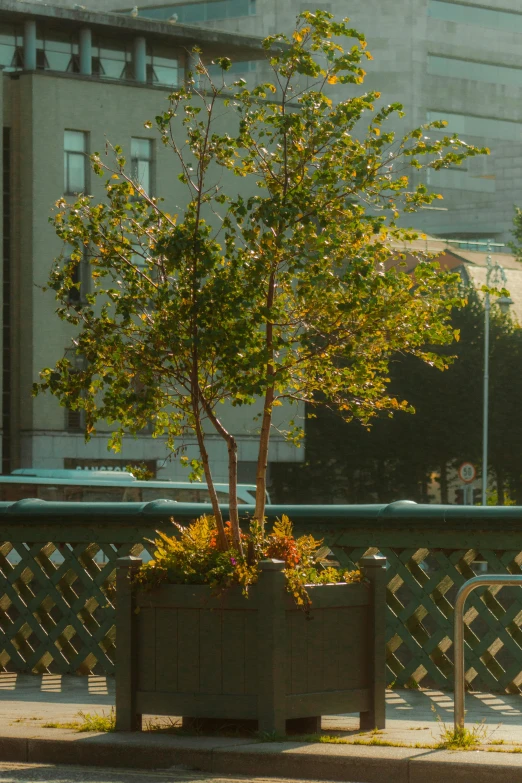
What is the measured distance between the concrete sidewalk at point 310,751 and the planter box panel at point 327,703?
15cm

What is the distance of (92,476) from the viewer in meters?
38.8

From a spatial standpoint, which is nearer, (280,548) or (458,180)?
(280,548)

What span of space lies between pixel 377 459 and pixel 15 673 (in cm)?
4844

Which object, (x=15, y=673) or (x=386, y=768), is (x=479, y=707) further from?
(x=15, y=673)

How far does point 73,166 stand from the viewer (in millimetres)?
52406

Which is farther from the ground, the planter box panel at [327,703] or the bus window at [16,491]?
the planter box panel at [327,703]

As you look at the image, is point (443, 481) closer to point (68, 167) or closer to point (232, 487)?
point (68, 167)

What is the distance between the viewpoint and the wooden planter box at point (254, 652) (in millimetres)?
7539

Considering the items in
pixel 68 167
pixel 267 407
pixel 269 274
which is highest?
pixel 68 167

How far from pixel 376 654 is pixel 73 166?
46.1 m

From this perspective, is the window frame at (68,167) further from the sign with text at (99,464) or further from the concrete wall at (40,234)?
the sign with text at (99,464)

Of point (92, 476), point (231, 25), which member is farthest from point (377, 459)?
point (231, 25)

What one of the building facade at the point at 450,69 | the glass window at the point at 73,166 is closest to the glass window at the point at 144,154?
the glass window at the point at 73,166

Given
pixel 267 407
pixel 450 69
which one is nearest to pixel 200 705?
pixel 267 407
